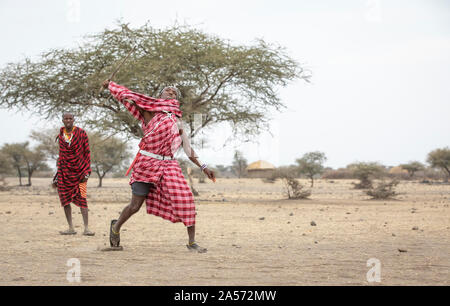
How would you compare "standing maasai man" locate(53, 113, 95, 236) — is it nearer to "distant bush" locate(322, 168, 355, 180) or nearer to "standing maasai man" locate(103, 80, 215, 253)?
"standing maasai man" locate(103, 80, 215, 253)

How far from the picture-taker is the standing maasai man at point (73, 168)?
7.93m

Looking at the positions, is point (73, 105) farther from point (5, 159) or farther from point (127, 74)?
point (5, 159)

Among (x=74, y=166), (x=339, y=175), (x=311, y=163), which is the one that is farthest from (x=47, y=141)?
(x=339, y=175)

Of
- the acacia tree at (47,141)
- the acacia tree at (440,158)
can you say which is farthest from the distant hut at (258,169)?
the acacia tree at (47,141)

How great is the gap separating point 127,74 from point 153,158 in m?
11.6

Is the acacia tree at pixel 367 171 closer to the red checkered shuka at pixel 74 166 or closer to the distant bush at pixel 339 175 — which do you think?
the red checkered shuka at pixel 74 166

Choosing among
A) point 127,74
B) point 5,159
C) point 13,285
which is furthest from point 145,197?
point 5,159

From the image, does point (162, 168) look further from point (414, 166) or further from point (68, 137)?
point (414, 166)

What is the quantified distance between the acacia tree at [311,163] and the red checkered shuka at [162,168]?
126 ft

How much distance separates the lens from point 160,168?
579cm

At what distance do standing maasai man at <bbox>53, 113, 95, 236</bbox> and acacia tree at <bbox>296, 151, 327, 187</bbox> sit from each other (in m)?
36.6

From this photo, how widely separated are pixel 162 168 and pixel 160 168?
0.08 ft

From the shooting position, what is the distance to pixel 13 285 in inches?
160

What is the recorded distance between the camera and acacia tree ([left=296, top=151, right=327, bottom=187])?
44.2m
